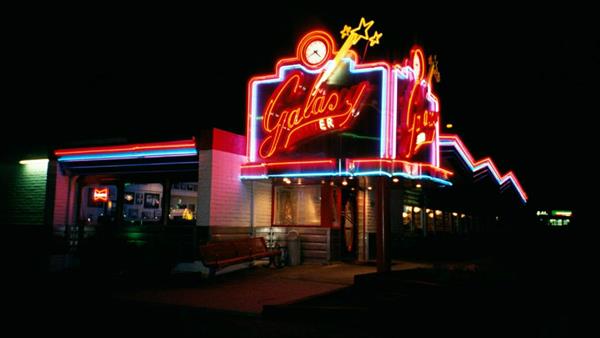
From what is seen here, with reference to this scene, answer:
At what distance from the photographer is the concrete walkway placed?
10.9m

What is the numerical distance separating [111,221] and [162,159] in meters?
3.53

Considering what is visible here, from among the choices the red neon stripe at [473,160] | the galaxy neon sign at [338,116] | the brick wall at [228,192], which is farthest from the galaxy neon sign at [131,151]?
the red neon stripe at [473,160]

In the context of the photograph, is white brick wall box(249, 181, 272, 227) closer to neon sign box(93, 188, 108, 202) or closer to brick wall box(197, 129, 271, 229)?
brick wall box(197, 129, 271, 229)

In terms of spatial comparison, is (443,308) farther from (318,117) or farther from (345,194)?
(345,194)

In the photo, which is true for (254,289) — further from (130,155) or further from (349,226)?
(349,226)

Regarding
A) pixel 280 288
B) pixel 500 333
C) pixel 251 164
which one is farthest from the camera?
pixel 251 164

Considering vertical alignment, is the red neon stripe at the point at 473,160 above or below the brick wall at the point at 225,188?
above

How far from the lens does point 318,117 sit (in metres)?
16.1

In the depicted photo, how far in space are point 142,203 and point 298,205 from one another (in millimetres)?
5984

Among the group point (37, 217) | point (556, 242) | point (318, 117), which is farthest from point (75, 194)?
point (556, 242)

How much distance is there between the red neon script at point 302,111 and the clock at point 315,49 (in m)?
0.68

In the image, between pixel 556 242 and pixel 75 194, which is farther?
pixel 556 242

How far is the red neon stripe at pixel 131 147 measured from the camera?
16.4m

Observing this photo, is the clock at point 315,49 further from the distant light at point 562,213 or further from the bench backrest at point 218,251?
the distant light at point 562,213
